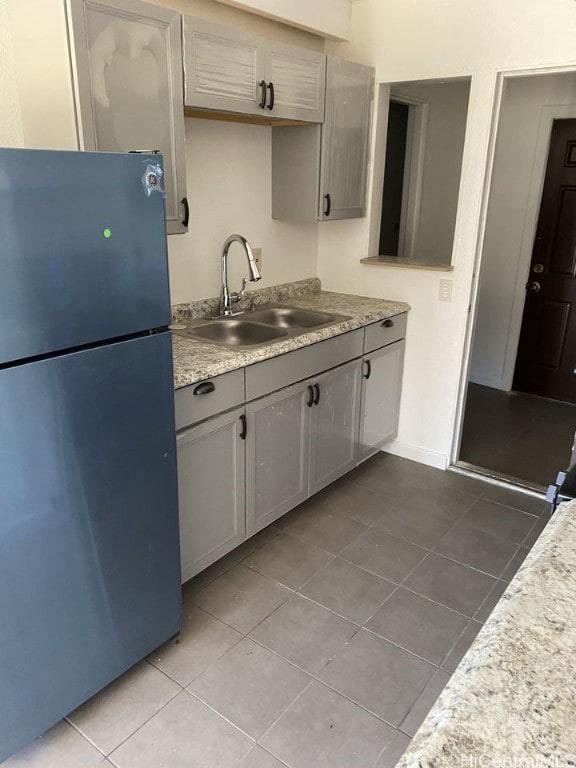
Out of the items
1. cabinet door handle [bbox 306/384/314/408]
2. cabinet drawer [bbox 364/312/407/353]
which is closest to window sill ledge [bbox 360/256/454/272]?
cabinet drawer [bbox 364/312/407/353]

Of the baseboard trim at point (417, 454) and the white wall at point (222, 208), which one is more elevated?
the white wall at point (222, 208)

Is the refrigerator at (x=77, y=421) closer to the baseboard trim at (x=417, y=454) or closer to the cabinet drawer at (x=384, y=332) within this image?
the cabinet drawer at (x=384, y=332)

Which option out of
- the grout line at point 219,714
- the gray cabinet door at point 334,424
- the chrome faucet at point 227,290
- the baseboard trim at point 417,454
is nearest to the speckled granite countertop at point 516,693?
the grout line at point 219,714

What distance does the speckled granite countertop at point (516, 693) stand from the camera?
25.3 inches

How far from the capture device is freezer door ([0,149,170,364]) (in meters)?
1.27

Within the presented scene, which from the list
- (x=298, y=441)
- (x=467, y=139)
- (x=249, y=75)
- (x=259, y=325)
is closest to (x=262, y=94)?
(x=249, y=75)

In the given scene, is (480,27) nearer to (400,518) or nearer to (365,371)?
(365,371)

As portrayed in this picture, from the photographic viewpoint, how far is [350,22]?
123 inches

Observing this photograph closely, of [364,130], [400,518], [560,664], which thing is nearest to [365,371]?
[400,518]

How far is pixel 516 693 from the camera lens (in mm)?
718

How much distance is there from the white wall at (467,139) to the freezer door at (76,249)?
198 centimetres

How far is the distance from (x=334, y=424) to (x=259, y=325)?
2.04 ft

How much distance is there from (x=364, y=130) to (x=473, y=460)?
2.01 meters

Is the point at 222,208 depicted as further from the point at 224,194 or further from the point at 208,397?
the point at 208,397
